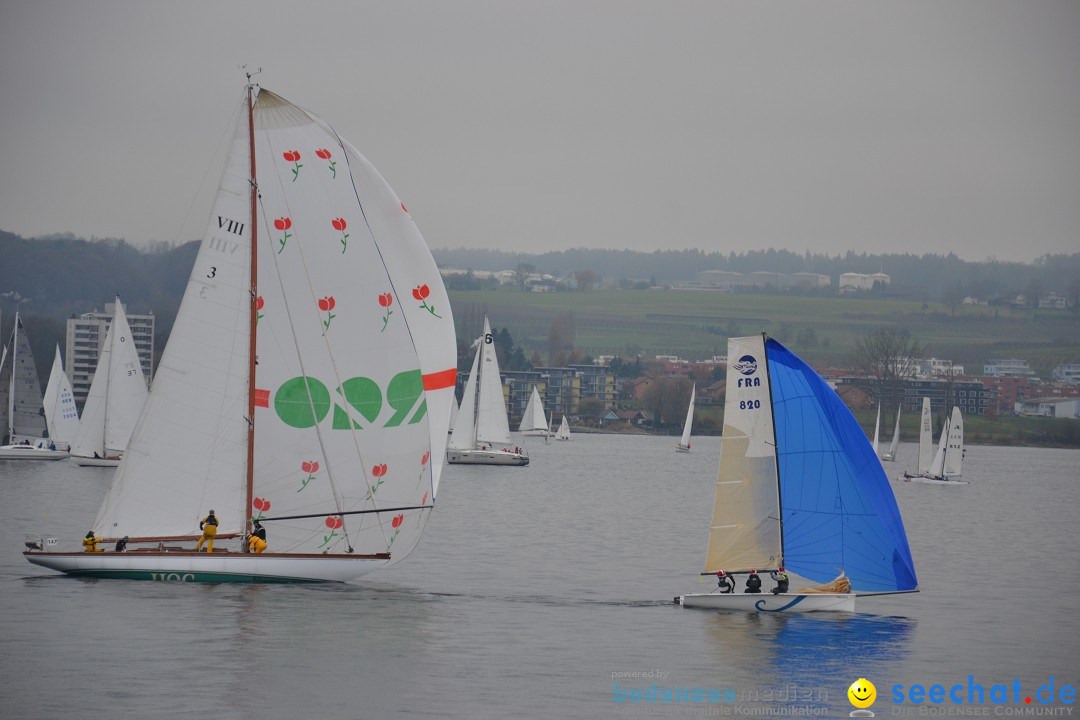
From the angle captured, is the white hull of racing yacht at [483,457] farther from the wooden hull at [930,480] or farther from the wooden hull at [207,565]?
the wooden hull at [207,565]

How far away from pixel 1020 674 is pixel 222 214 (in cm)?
1953

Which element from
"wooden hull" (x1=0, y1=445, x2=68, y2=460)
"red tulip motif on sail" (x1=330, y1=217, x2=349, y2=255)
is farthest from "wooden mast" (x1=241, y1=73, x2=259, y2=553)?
"wooden hull" (x1=0, y1=445, x2=68, y2=460)

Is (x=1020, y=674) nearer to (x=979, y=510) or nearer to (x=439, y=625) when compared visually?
(x=439, y=625)

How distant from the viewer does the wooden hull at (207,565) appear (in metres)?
32.6

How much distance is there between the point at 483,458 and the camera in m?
101

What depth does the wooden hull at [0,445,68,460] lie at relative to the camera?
94312mm

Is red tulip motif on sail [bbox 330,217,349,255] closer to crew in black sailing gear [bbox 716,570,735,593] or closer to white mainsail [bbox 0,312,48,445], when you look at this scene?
crew in black sailing gear [bbox 716,570,735,593]

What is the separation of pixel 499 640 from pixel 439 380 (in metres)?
7.33

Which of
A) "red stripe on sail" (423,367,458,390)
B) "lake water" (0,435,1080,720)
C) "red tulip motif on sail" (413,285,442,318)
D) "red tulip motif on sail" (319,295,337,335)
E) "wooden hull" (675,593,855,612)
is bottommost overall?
"lake water" (0,435,1080,720)

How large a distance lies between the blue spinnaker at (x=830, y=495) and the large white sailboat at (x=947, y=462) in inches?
2919

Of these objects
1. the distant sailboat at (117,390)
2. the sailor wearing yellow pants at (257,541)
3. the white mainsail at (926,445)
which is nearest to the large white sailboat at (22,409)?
the distant sailboat at (117,390)

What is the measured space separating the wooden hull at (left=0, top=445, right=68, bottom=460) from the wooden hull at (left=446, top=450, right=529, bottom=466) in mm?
25378

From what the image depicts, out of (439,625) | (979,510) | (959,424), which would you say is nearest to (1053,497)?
(959,424)

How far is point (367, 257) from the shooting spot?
110 ft
